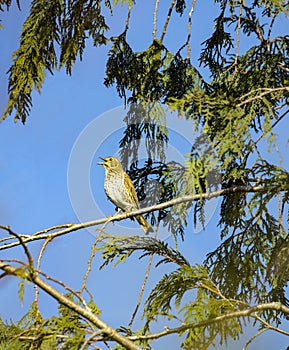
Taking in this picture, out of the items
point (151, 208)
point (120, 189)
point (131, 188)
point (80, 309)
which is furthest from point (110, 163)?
point (80, 309)

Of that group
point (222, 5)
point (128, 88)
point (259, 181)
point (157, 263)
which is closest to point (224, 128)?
point (259, 181)

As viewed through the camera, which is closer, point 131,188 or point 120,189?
point 131,188

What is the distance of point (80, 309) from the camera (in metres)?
2.41

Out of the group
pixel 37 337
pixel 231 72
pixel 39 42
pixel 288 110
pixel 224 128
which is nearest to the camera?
pixel 37 337

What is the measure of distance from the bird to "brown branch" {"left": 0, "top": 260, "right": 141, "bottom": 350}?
67.5 inches

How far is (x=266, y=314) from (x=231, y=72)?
146cm

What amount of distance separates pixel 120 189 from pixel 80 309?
2.16 meters

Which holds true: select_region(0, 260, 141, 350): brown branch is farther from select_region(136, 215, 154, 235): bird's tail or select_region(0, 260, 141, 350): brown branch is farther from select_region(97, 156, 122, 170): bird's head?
select_region(97, 156, 122, 170): bird's head

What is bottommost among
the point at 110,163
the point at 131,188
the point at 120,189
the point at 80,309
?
the point at 80,309

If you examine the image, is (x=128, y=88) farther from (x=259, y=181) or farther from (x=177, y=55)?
(x=259, y=181)

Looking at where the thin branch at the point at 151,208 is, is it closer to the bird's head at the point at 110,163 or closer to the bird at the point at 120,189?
the bird at the point at 120,189

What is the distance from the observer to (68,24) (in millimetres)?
3727

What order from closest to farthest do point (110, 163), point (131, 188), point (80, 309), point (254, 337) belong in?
point (80, 309) < point (254, 337) < point (131, 188) < point (110, 163)

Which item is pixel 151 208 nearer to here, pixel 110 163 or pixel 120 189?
pixel 120 189
